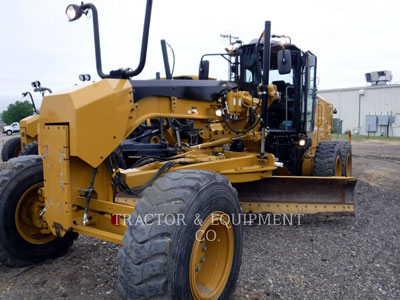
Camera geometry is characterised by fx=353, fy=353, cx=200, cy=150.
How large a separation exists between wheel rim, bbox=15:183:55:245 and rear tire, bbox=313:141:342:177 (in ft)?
14.5

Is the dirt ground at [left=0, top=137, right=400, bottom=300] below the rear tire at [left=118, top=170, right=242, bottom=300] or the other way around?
below

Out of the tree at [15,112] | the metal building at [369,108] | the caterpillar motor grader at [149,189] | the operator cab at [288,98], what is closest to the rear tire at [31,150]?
the caterpillar motor grader at [149,189]

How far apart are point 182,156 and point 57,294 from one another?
1960 mm

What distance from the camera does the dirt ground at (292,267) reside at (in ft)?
10.6

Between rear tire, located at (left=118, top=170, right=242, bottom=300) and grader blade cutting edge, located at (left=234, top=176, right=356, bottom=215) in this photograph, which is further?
grader blade cutting edge, located at (left=234, top=176, right=356, bottom=215)

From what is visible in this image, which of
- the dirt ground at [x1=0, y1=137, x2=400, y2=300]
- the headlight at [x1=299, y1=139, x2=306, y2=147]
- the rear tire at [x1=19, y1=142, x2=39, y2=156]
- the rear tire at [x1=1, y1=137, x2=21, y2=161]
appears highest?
the headlight at [x1=299, y1=139, x2=306, y2=147]

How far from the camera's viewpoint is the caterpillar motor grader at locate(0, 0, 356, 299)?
2424 mm

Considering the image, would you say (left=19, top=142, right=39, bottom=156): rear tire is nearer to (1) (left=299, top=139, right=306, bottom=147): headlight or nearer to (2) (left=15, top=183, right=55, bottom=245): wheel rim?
(2) (left=15, top=183, right=55, bottom=245): wheel rim

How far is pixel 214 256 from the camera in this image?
9.97ft

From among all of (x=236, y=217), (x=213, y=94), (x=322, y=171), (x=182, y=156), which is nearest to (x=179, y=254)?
(x=236, y=217)

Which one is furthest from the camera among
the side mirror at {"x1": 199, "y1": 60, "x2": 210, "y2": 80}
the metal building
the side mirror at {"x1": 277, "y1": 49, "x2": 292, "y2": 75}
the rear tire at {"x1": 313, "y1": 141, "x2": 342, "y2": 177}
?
the metal building

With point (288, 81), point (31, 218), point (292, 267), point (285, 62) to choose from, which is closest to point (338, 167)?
point (288, 81)

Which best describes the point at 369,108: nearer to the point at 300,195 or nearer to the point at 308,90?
the point at 308,90

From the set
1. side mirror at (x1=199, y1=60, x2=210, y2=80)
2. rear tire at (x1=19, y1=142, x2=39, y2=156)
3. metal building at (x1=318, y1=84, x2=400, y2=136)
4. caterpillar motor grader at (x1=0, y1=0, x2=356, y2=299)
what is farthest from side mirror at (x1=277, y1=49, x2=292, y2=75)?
metal building at (x1=318, y1=84, x2=400, y2=136)
